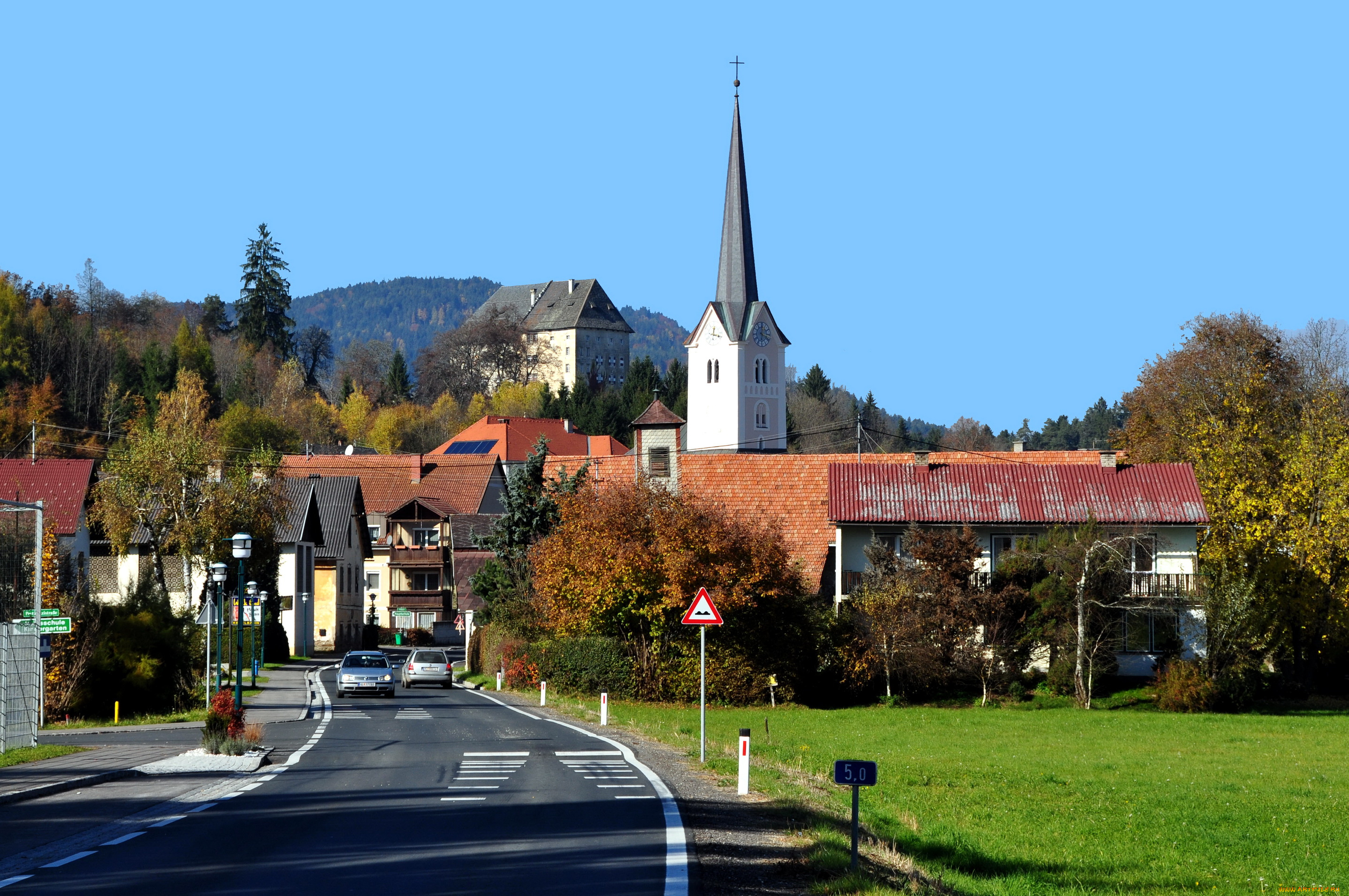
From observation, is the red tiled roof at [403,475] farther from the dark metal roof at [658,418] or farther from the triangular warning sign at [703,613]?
the triangular warning sign at [703,613]

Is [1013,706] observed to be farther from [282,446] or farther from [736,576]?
[282,446]

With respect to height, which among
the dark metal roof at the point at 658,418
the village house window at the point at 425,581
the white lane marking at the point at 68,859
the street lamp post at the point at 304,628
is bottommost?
the street lamp post at the point at 304,628

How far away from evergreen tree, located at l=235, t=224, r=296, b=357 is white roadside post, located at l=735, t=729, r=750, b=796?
5317 inches

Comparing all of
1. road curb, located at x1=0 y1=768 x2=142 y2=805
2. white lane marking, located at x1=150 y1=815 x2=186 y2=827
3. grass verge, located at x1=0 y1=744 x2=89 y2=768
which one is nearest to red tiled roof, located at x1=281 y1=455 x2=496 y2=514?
grass verge, located at x1=0 y1=744 x2=89 y2=768

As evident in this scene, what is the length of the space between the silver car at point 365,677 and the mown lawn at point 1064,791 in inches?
250

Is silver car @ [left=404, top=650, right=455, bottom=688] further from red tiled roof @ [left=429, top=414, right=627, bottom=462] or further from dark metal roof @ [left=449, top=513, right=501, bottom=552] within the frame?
red tiled roof @ [left=429, top=414, right=627, bottom=462]

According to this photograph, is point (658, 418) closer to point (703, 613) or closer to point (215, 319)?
point (703, 613)

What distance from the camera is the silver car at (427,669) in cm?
4894

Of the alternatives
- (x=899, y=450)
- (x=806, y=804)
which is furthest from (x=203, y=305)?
(x=806, y=804)

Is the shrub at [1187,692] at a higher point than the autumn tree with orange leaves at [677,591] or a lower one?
lower

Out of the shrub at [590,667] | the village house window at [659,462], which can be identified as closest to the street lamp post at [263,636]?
the village house window at [659,462]

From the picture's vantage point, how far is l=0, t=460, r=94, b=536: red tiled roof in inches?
2251

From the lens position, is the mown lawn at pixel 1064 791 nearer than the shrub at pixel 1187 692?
Yes

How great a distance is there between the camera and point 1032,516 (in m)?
47.4
